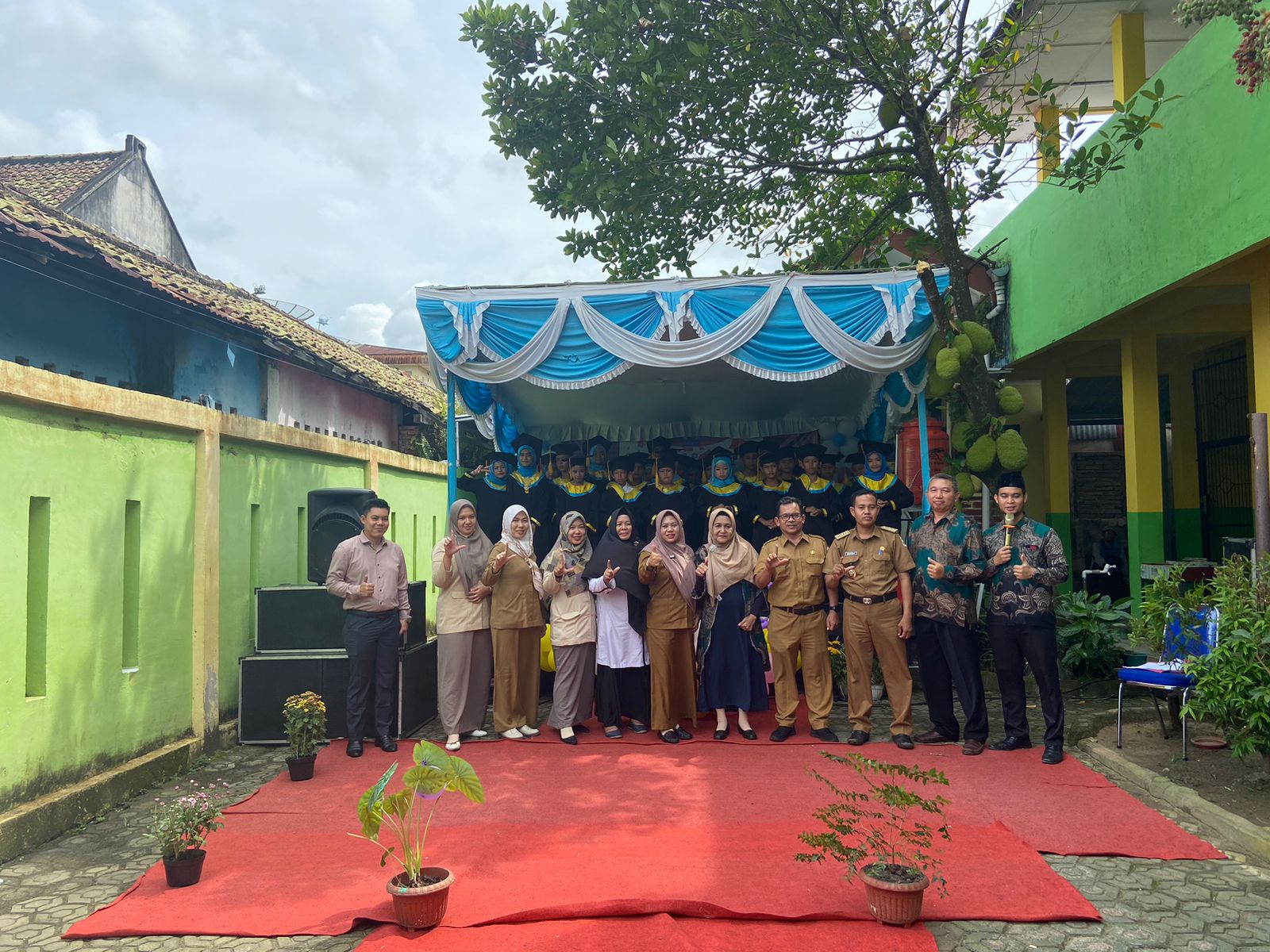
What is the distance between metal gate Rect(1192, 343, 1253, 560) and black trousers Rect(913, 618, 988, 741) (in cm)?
508

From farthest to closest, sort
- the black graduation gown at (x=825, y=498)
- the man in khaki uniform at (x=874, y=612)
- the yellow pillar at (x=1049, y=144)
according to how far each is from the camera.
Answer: the black graduation gown at (x=825, y=498)
the yellow pillar at (x=1049, y=144)
the man in khaki uniform at (x=874, y=612)

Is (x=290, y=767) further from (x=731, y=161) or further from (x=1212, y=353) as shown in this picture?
(x=1212, y=353)

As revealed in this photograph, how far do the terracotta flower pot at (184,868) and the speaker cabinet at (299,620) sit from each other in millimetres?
2721

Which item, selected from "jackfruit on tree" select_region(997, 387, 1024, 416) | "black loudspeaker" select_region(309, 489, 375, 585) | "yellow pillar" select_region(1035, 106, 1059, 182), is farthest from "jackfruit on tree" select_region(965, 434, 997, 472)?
"black loudspeaker" select_region(309, 489, 375, 585)

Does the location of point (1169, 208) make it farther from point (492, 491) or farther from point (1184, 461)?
point (492, 491)

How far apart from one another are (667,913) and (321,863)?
1672 mm

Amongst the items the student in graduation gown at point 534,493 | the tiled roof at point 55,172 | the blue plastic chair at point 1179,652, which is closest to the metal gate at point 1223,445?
the blue plastic chair at point 1179,652

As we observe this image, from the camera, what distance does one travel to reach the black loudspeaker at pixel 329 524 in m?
7.14

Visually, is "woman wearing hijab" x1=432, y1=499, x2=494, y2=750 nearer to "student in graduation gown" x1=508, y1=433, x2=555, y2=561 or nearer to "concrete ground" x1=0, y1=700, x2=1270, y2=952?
"concrete ground" x1=0, y1=700, x2=1270, y2=952

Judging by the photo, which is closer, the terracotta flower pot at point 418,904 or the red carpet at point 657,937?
the red carpet at point 657,937

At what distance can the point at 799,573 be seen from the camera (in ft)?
20.5

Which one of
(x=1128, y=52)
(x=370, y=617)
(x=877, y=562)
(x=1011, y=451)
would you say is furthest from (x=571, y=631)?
(x=1128, y=52)

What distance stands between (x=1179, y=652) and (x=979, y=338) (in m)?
2.63

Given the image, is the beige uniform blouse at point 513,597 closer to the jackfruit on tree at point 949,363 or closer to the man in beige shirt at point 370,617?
the man in beige shirt at point 370,617
